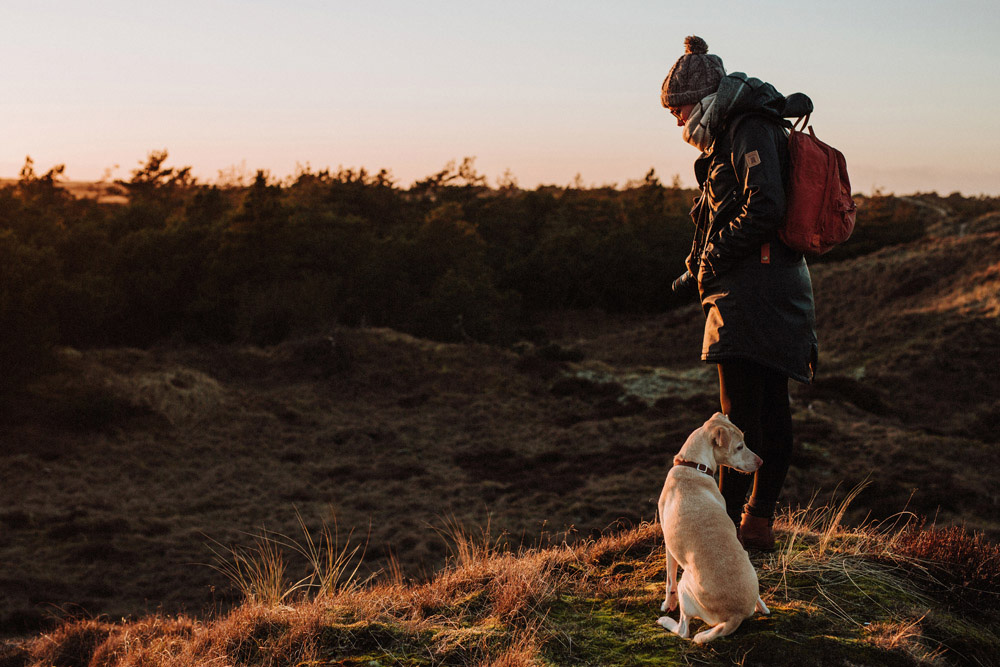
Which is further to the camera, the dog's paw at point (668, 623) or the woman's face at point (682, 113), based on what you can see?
the woman's face at point (682, 113)

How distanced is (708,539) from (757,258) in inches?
35.8

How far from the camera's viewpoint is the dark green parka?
213 centimetres

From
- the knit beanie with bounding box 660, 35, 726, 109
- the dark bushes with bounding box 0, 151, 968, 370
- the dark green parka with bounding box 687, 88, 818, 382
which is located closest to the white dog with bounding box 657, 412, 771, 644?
the dark green parka with bounding box 687, 88, 818, 382

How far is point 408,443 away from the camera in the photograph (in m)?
13.2

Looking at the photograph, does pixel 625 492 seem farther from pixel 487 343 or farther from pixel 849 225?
pixel 487 343

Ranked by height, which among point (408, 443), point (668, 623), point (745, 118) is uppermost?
point (745, 118)

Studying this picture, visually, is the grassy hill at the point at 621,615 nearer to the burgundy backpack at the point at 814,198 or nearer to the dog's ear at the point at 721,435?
the dog's ear at the point at 721,435

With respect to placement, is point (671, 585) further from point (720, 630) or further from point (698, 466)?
point (698, 466)

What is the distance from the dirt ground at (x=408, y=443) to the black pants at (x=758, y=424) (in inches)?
111

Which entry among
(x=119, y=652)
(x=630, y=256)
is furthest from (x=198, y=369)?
(x=630, y=256)

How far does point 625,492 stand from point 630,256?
2205 centimetres

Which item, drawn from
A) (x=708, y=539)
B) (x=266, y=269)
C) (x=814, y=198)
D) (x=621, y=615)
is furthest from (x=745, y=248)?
(x=266, y=269)

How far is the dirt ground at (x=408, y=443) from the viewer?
849cm

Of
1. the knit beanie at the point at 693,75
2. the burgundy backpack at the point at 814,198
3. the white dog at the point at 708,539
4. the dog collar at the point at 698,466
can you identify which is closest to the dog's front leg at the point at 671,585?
the white dog at the point at 708,539
